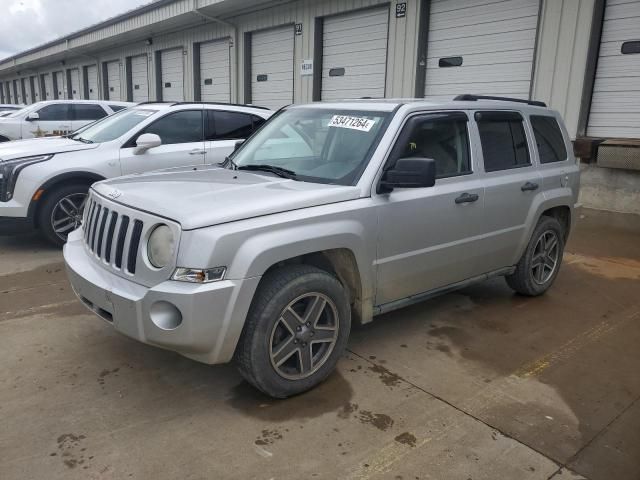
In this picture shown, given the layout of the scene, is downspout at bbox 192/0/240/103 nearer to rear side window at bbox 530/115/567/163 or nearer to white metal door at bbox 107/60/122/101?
white metal door at bbox 107/60/122/101

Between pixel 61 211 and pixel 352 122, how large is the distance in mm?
4258

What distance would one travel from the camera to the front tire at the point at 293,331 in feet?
9.99

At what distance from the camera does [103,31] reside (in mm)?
21250

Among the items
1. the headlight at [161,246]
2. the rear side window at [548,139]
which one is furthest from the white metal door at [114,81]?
the headlight at [161,246]

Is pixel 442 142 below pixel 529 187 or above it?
above

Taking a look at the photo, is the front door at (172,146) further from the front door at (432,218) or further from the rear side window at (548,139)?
the rear side window at (548,139)

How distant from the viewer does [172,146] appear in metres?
7.00

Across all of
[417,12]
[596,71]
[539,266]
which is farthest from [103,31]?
[539,266]

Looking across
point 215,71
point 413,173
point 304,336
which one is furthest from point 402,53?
point 304,336

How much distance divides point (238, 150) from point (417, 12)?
26.1 ft

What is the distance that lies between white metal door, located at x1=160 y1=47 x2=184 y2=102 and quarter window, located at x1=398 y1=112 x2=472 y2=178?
651 inches

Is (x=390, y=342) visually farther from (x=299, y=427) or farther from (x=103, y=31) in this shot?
(x=103, y=31)

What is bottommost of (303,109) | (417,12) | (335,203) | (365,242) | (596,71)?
(365,242)

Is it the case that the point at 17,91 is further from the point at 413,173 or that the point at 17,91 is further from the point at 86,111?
the point at 413,173
